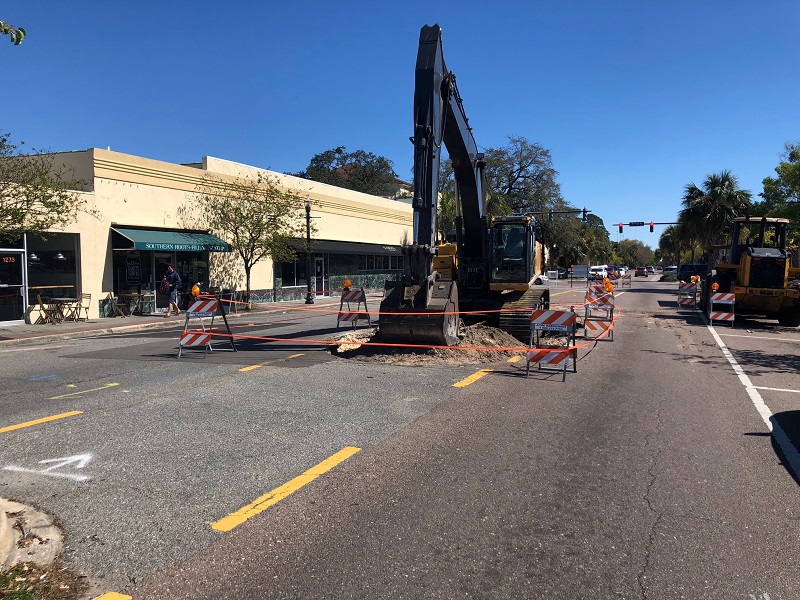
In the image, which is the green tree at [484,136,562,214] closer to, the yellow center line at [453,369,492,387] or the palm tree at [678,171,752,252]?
the palm tree at [678,171,752,252]

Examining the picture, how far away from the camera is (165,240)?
2225 cm

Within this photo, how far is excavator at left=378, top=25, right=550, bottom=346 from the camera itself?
11.5 m

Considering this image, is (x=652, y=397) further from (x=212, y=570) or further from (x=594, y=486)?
(x=212, y=570)

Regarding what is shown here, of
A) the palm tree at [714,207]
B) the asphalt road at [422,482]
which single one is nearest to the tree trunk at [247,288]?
the asphalt road at [422,482]

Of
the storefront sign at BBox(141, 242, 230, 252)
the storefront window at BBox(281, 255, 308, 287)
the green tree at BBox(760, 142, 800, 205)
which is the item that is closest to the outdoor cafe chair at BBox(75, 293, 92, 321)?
the storefront sign at BBox(141, 242, 230, 252)

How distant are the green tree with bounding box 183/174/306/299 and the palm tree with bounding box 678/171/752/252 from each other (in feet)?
94.6

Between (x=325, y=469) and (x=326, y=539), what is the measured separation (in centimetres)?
135

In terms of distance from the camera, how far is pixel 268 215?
82.1 ft

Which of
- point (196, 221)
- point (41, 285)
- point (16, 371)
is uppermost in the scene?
point (196, 221)

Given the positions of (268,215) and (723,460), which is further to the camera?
(268,215)

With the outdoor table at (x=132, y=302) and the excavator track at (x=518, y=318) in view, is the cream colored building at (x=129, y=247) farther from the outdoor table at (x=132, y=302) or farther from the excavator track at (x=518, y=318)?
the excavator track at (x=518, y=318)

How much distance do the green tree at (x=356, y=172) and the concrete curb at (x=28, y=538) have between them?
6748cm

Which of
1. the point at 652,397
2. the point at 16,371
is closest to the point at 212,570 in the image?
the point at 652,397

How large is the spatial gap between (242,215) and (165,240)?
3.31 meters
